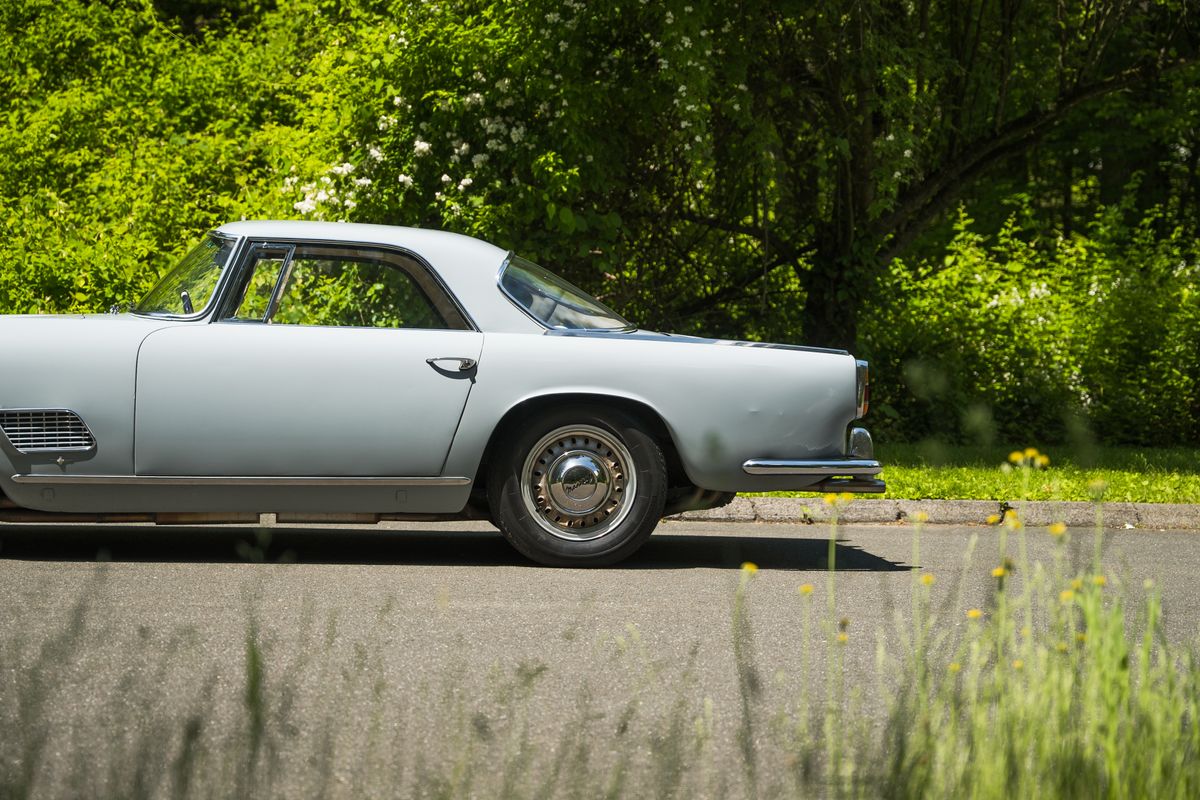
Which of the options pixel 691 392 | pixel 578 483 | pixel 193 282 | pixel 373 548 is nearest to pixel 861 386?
pixel 691 392

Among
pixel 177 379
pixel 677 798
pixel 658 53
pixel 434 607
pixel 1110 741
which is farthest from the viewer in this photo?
pixel 658 53

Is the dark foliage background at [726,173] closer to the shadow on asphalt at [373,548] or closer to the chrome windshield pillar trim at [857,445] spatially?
the shadow on asphalt at [373,548]

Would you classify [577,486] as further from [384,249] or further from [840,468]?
[384,249]

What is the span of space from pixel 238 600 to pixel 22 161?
13.8 meters

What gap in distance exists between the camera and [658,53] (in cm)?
1234

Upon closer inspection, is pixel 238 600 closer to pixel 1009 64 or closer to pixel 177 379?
pixel 177 379

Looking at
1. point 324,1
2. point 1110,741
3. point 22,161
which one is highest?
point 324,1

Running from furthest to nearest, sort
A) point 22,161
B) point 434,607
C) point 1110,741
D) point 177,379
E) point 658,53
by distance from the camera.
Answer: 1. point 22,161
2. point 658,53
3. point 177,379
4. point 434,607
5. point 1110,741

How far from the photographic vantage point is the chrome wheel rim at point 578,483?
678cm

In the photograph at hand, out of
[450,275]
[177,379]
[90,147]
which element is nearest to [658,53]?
[450,275]

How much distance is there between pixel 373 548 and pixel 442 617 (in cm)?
212

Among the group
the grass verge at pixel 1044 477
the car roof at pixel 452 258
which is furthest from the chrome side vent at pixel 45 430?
the grass verge at pixel 1044 477

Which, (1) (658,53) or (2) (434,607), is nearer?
(2) (434,607)

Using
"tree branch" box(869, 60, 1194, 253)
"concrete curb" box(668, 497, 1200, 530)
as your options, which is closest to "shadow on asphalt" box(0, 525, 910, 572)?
"concrete curb" box(668, 497, 1200, 530)
